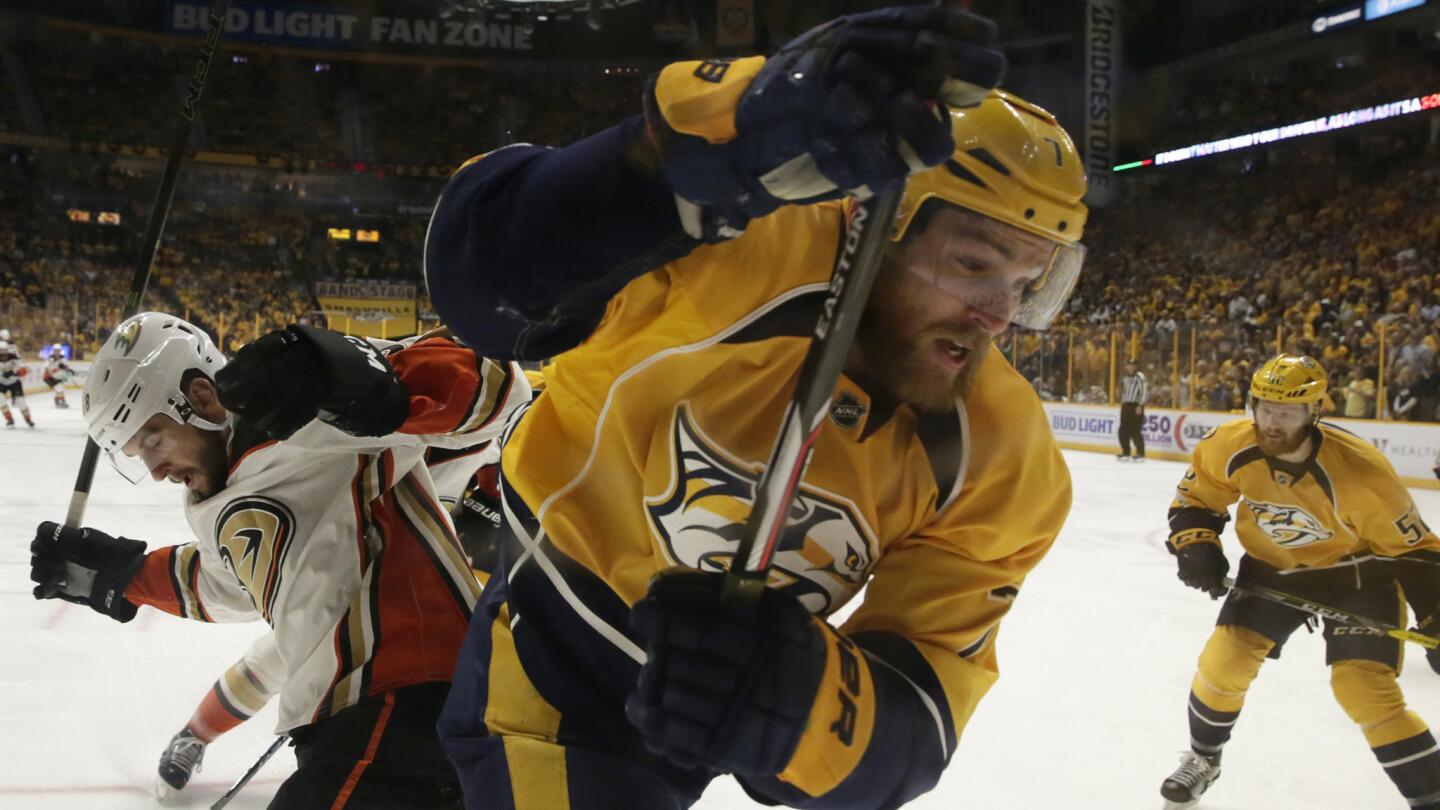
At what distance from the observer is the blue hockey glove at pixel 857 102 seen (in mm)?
811

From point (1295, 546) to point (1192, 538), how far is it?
330 millimetres

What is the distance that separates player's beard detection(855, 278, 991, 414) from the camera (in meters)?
1.24

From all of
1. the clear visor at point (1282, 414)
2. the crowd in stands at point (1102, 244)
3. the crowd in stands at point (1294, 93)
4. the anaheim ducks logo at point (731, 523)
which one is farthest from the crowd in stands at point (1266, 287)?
the anaheim ducks logo at point (731, 523)

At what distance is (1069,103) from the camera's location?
14109 mm

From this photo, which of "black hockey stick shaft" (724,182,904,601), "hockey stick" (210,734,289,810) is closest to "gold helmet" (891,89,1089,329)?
"black hockey stick shaft" (724,182,904,601)

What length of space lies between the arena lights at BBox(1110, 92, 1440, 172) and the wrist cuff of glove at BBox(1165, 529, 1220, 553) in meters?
15.6

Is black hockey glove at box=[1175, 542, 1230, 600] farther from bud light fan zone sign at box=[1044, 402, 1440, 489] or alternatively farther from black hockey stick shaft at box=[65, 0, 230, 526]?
bud light fan zone sign at box=[1044, 402, 1440, 489]

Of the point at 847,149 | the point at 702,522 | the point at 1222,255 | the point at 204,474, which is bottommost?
the point at 1222,255

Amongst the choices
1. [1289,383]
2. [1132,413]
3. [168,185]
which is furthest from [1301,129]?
[168,185]

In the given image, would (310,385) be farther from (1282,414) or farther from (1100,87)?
(1100,87)

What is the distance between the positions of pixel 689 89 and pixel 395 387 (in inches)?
41.2

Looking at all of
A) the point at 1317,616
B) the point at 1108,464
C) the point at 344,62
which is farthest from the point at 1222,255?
the point at 344,62

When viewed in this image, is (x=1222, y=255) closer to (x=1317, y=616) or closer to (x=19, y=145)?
(x=1317, y=616)

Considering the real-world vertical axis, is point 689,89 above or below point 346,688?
above
